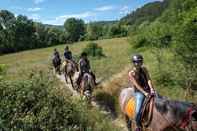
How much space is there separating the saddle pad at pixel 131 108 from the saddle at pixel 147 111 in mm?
495

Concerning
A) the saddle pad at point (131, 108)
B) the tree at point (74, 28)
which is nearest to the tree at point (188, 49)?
the saddle pad at point (131, 108)

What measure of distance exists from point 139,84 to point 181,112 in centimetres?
160

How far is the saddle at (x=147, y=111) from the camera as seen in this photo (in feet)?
31.8

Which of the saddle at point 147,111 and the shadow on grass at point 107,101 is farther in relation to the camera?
the shadow on grass at point 107,101

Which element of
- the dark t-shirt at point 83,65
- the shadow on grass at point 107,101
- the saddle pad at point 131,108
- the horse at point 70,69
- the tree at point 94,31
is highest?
the dark t-shirt at point 83,65

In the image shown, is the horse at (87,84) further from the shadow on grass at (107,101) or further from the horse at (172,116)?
the horse at (172,116)

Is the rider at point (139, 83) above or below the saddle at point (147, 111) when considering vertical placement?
above

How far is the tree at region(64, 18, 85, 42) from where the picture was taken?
122 m

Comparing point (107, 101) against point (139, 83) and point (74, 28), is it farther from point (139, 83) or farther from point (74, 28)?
point (74, 28)

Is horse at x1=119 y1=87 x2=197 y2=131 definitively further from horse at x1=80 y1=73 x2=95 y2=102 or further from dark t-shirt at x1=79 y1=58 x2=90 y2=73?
dark t-shirt at x1=79 y1=58 x2=90 y2=73

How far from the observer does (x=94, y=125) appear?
1059cm

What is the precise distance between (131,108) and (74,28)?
373 ft

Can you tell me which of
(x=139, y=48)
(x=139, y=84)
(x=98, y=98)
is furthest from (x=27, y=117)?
(x=139, y=48)

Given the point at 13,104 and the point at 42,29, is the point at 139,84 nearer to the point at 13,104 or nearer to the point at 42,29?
the point at 13,104
